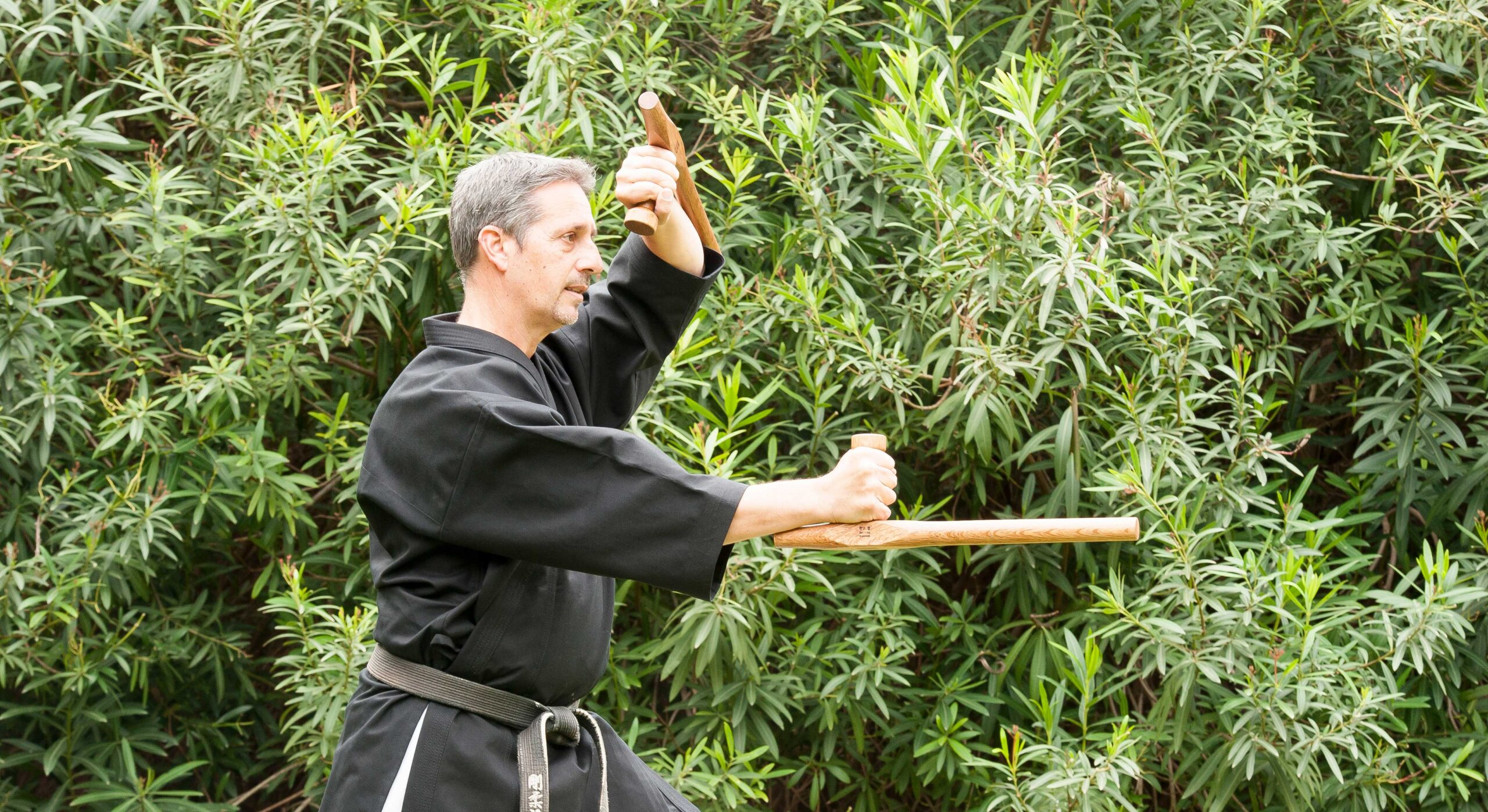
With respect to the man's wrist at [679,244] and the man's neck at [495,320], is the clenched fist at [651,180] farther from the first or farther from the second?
the man's neck at [495,320]

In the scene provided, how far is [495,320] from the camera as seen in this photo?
2.11m

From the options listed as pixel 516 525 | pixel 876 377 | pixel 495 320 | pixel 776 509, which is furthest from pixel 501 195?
pixel 876 377

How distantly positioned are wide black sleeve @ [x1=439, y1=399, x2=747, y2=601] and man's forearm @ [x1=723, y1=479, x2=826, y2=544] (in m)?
0.02

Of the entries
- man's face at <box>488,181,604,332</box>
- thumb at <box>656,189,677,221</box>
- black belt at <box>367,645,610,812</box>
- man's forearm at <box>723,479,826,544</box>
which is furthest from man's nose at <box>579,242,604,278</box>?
black belt at <box>367,645,610,812</box>

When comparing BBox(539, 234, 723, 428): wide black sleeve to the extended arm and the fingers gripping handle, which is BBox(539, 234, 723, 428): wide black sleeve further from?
the extended arm

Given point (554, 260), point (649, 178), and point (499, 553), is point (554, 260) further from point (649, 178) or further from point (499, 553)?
point (499, 553)

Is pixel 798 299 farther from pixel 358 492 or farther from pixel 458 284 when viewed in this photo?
pixel 358 492

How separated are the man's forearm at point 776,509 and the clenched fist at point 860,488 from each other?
2cm

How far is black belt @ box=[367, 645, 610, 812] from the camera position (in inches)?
77.0

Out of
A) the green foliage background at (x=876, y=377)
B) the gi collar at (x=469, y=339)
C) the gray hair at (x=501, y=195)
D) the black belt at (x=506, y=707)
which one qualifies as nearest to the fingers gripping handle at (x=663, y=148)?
the gray hair at (x=501, y=195)

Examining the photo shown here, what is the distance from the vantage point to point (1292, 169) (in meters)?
3.33

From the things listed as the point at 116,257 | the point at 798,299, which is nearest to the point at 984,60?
the point at 798,299

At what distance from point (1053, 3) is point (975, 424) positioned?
1.36 metres

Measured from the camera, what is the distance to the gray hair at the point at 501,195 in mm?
2045
